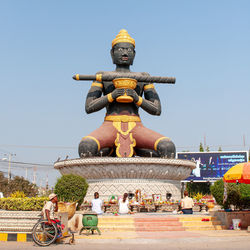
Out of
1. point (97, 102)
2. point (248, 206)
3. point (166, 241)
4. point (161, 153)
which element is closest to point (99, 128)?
point (97, 102)

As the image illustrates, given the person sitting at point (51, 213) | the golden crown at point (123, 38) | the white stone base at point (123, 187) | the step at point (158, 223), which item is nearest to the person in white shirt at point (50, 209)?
the person sitting at point (51, 213)

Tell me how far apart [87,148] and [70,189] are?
5687 millimetres

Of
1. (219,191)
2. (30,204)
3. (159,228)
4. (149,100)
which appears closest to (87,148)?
(149,100)

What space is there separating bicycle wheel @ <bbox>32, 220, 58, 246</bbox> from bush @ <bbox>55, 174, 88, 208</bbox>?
4.25 m

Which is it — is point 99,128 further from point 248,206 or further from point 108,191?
point 248,206

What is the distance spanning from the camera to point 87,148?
1828cm

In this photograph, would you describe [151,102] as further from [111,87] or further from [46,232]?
[46,232]

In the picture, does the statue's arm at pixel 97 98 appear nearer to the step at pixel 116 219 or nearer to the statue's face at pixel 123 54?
the statue's face at pixel 123 54

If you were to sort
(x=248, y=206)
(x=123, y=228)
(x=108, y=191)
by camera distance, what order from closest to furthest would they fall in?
(x=123, y=228), (x=248, y=206), (x=108, y=191)

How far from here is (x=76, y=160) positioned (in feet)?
58.6

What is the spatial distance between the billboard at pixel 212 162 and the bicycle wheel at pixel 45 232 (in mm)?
30940

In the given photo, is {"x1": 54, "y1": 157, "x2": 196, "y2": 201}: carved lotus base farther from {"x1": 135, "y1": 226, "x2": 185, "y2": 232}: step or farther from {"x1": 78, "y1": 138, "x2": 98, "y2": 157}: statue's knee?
{"x1": 135, "y1": 226, "x2": 185, "y2": 232}: step

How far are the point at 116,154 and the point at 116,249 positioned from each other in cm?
1179

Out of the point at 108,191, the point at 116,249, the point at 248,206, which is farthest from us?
the point at 108,191
